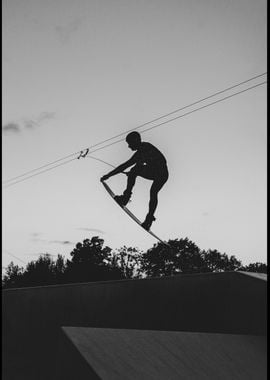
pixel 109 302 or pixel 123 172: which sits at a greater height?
pixel 123 172

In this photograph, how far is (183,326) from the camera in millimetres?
7727

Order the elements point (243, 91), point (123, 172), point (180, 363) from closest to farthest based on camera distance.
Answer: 1. point (180, 363)
2. point (123, 172)
3. point (243, 91)

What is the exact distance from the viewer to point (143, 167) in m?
7.54

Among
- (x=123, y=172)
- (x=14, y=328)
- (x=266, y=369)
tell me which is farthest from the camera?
(x=14, y=328)

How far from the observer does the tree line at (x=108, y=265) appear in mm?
50594

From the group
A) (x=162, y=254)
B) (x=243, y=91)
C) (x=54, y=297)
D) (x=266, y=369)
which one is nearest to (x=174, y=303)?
(x=266, y=369)

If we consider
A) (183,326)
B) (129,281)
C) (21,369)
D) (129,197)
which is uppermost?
(129,197)

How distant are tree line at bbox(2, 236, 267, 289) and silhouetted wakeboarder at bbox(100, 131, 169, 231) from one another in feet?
85.5

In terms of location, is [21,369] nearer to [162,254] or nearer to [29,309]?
[29,309]

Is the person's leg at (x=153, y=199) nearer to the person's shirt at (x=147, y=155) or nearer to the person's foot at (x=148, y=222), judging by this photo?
the person's foot at (x=148, y=222)

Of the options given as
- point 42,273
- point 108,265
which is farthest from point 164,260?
point 42,273

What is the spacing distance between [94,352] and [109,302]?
351 centimetres

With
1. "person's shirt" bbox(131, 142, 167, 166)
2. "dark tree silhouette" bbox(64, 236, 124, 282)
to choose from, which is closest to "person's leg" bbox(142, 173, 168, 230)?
"person's shirt" bbox(131, 142, 167, 166)

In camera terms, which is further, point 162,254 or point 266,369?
point 162,254
